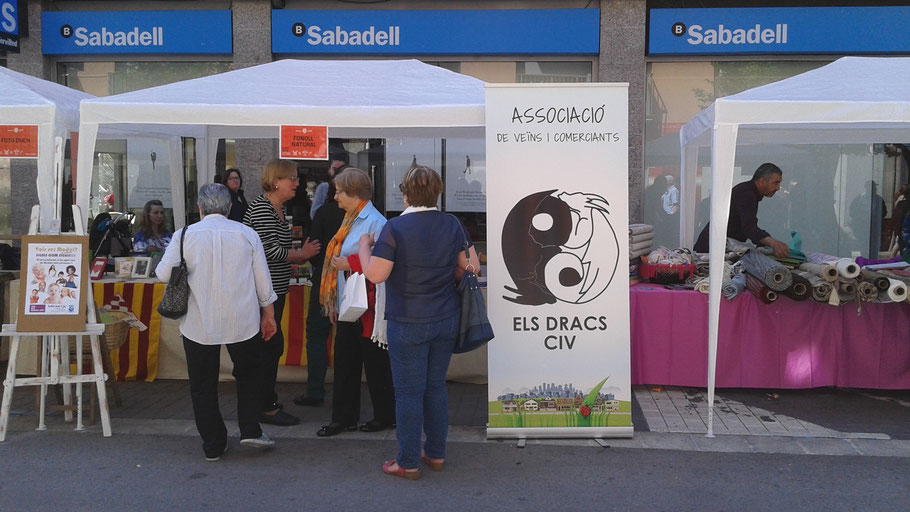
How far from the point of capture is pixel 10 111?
16.5ft

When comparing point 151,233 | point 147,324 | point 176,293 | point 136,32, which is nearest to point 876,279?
point 176,293

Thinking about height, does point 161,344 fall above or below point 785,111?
below

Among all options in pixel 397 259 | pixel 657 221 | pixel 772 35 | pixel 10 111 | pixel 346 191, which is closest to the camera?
pixel 397 259

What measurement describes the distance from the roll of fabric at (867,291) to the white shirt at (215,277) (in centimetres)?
411

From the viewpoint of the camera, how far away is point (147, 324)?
636 cm

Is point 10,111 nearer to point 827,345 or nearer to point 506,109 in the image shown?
point 506,109

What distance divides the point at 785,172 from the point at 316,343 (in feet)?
22.8

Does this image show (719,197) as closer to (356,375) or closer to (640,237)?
(640,237)

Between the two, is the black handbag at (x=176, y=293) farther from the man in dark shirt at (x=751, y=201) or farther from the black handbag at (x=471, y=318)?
the man in dark shirt at (x=751, y=201)

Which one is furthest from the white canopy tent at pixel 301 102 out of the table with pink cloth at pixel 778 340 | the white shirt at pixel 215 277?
the table with pink cloth at pixel 778 340

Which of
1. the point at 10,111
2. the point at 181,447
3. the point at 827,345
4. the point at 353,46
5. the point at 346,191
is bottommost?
the point at 181,447

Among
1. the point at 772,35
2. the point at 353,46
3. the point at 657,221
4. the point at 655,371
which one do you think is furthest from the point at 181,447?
the point at 772,35

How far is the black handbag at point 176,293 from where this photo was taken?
167 inches

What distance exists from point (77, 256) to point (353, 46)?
551 centimetres
